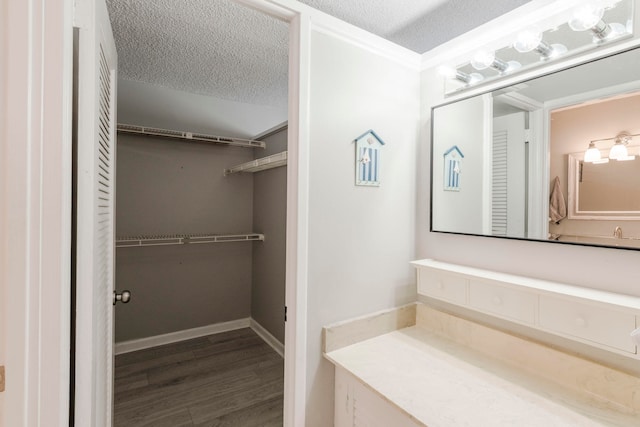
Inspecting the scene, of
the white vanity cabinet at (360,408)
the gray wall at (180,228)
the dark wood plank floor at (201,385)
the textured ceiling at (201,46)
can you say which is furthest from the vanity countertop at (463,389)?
the gray wall at (180,228)

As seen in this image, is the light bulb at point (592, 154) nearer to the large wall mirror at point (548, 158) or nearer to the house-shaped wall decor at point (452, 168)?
the large wall mirror at point (548, 158)

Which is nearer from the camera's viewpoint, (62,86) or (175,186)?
(62,86)

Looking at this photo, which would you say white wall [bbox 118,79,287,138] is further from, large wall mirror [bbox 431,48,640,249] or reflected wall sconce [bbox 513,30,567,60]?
reflected wall sconce [bbox 513,30,567,60]

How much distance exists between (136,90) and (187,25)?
1257mm

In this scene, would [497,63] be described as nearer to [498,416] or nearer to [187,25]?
[498,416]

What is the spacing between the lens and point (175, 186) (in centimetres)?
284

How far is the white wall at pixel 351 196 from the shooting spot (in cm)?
130

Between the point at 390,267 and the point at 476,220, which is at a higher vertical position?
the point at 476,220

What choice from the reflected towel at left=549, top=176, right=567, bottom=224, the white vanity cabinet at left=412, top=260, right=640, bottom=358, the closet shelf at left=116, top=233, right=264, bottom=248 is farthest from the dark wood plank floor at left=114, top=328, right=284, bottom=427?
the reflected towel at left=549, top=176, right=567, bottom=224

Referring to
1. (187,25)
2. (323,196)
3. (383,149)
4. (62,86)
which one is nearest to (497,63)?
(383,149)

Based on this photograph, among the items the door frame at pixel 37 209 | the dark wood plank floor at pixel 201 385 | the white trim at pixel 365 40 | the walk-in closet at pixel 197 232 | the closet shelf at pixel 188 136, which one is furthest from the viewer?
the closet shelf at pixel 188 136

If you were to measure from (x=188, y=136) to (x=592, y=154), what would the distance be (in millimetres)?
2700

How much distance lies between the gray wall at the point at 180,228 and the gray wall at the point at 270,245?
14 cm

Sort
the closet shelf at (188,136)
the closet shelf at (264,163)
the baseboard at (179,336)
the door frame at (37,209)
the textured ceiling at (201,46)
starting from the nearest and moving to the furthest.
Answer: the door frame at (37,209)
the textured ceiling at (201,46)
the closet shelf at (264,163)
the closet shelf at (188,136)
the baseboard at (179,336)
